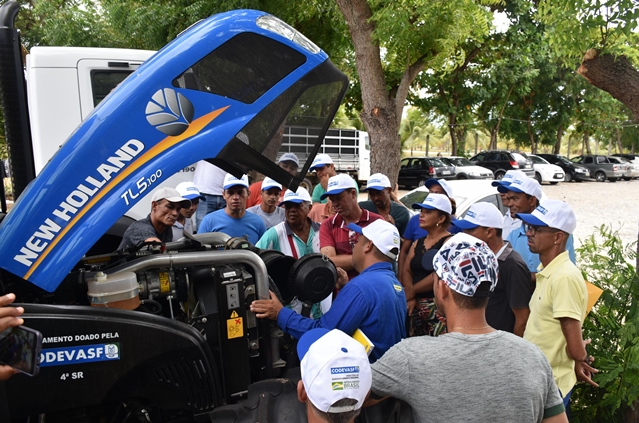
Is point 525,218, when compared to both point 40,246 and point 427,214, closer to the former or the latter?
point 427,214

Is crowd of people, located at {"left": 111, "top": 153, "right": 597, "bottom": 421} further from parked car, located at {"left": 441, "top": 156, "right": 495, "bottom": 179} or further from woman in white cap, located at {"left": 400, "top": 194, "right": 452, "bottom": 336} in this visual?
parked car, located at {"left": 441, "top": 156, "right": 495, "bottom": 179}

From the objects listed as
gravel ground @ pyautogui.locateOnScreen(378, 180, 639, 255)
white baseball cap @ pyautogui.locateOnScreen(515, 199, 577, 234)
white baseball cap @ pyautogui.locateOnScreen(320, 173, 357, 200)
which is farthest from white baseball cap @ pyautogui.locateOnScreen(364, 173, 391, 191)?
gravel ground @ pyautogui.locateOnScreen(378, 180, 639, 255)

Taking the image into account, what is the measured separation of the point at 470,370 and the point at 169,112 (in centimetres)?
179

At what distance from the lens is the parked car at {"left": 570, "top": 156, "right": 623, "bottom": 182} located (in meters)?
30.6

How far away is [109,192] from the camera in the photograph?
2.61 metres

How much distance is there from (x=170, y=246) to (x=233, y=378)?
1.08 metres

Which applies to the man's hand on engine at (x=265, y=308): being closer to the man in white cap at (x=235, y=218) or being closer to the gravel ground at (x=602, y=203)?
the man in white cap at (x=235, y=218)

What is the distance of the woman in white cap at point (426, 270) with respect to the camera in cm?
442

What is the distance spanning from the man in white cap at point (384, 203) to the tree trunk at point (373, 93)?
2759 millimetres

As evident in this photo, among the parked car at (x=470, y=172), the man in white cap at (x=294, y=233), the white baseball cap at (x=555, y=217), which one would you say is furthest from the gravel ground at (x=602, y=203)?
the white baseball cap at (x=555, y=217)

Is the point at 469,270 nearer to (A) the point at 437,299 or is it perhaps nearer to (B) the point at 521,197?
(A) the point at 437,299

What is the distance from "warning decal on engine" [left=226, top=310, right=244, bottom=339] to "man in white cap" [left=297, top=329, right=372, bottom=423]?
0.96 meters

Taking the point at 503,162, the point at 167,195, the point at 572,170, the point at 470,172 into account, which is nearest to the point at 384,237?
the point at 167,195

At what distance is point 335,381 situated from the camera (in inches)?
72.0
